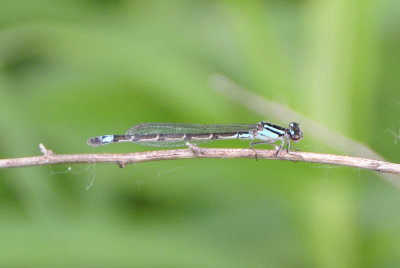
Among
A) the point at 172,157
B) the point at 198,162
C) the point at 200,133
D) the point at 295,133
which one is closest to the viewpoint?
the point at 172,157

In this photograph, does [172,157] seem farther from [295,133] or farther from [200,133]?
[295,133]

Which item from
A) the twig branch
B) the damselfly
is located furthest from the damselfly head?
the twig branch

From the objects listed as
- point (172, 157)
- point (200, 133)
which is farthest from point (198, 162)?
point (172, 157)

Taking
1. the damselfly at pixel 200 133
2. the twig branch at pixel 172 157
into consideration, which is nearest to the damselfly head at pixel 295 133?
the damselfly at pixel 200 133

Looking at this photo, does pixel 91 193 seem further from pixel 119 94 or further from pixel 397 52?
pixel 397 52

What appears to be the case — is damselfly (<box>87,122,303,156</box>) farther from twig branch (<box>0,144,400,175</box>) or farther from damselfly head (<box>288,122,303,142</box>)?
twig branch (<box>0,144,400,175</box>)

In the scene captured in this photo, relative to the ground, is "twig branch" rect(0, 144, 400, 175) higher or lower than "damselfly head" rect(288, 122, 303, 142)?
lower
